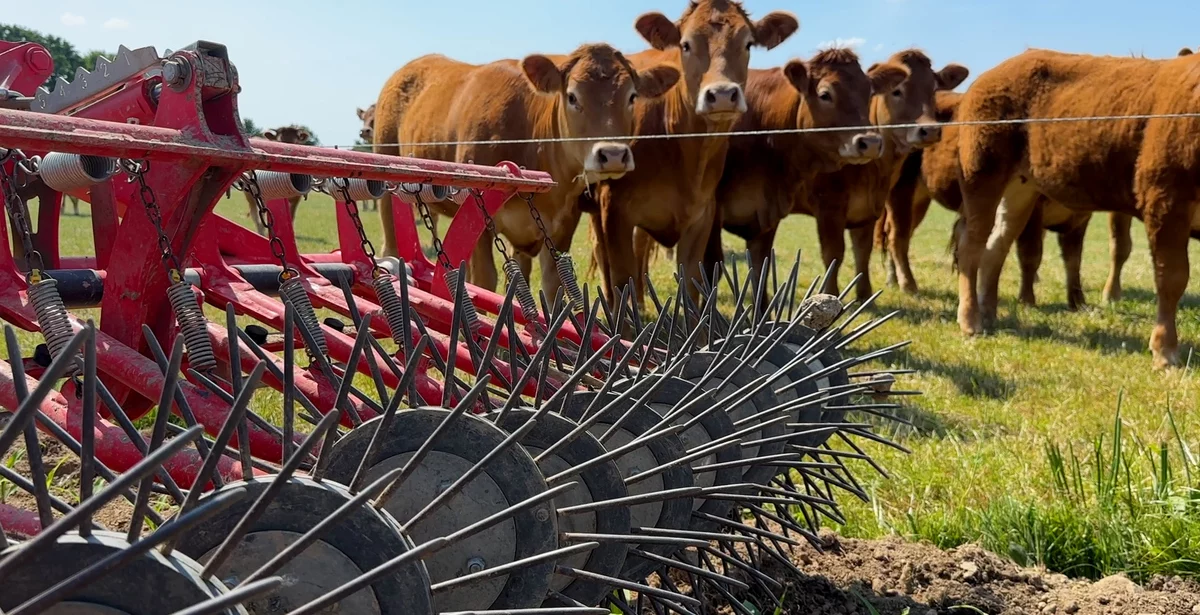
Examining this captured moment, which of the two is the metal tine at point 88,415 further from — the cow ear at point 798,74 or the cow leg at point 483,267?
the cow ear at point 798,74

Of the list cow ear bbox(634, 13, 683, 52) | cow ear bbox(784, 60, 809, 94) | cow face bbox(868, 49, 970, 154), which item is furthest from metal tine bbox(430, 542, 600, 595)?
cow face bbox(868, 49, 970, 154)

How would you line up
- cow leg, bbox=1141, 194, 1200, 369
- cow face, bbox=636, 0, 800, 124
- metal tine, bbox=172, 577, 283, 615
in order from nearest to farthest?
metal tine, bbox=172, 577, 283, 615
cow leg, bbox=1141, 194, 1200, 369
cow face, bbox=636, 0, 800, 124

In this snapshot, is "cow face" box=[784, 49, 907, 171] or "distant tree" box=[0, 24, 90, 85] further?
"distant tree" box=[0, 24, 90, 85]

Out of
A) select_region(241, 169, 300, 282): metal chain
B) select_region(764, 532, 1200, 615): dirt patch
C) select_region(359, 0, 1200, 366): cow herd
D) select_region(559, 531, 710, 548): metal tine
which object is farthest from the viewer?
select_region(359, 0, 1200, 366): cow herd

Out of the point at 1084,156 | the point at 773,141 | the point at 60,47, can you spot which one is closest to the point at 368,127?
the point at 773,141

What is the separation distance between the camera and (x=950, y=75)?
31.3 feet

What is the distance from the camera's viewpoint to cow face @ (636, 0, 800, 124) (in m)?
5.71

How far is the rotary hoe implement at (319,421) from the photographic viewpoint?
3.07ft

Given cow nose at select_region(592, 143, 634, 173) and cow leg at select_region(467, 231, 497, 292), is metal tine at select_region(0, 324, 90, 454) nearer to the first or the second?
cow nose at select_region(592, 143, 634, 173)

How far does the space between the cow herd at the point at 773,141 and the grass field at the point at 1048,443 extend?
0.54 meters

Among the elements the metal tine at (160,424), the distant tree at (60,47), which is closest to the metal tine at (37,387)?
the metal tine at (160,424)

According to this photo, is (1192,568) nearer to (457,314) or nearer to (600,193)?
(457,314)

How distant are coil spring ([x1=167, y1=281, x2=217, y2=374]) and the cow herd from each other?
3.04 meters

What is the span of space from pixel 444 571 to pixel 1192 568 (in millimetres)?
2039
